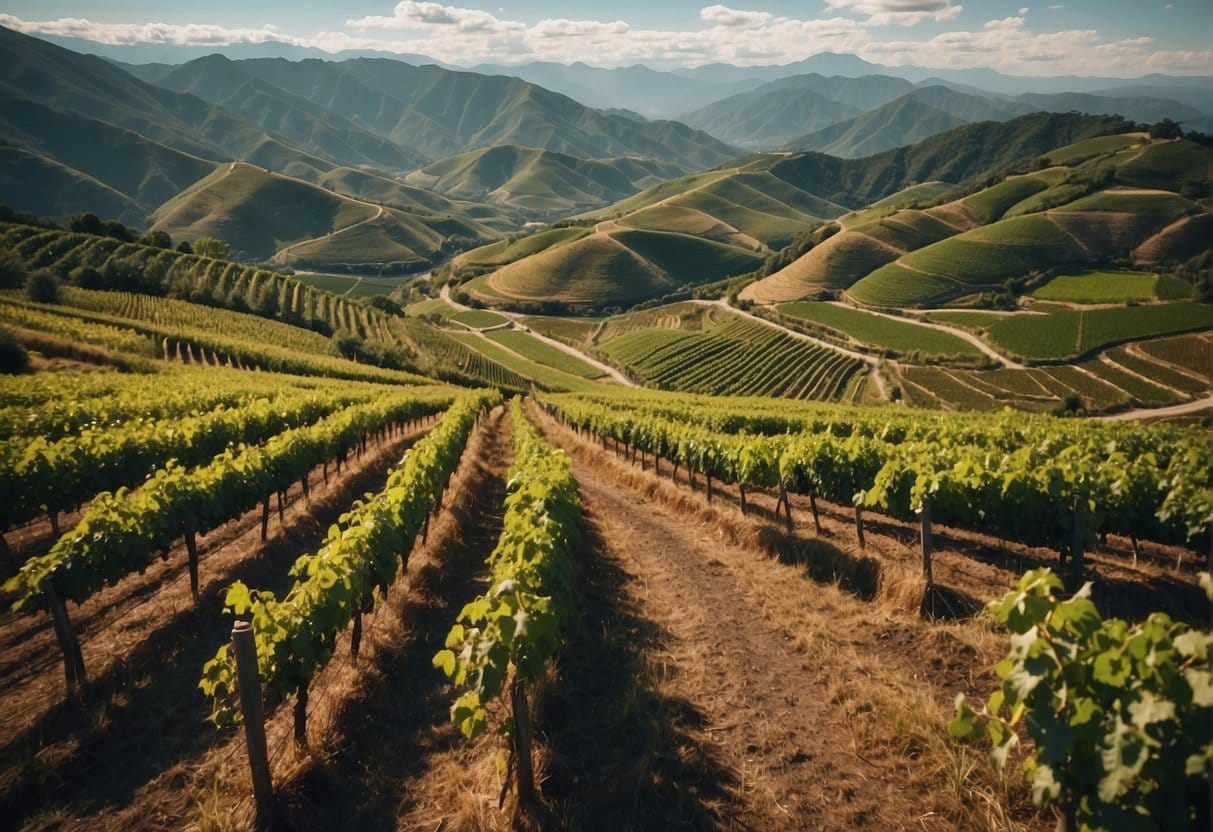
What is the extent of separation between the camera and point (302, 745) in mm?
6445

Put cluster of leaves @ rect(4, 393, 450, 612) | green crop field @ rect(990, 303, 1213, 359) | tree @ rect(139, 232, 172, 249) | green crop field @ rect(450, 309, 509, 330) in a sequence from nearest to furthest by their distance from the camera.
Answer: cluster of leaves @ rect(4, 393, 450, 612)
green crop field @ rect(990, 303, 1213, 359)
tree @ rect(139, 232, 172, 249)
green crop field @ rect(450, 309, 509, 330)

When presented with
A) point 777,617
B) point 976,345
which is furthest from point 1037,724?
point 976,345

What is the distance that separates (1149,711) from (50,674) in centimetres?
1221

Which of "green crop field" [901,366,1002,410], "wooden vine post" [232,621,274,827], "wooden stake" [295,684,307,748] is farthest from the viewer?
"green crop field" [901,366,1002,410]

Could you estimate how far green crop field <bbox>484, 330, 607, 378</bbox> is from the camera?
311ft

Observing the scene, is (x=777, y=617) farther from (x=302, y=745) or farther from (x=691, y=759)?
(x=302, y=745)

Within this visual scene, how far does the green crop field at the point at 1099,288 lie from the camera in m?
96.3

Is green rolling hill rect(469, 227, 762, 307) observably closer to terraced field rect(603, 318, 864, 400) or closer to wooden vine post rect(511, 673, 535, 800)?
terraced field rect(603, 318, 864, 400)

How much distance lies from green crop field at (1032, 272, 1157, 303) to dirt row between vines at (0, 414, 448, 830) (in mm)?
126076

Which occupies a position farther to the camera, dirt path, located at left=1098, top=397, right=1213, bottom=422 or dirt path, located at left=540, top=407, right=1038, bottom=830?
dirt path, located at left=1098, top=397, right=1213, bottom=422

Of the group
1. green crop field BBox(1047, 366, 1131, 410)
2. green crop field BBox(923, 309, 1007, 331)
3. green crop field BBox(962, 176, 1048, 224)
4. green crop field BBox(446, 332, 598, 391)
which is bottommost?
green crop field BBox(446, 332, 598, 391)

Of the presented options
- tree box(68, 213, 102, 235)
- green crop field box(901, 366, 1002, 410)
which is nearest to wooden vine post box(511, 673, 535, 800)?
green crop field box(901, 366, 1002, 410)

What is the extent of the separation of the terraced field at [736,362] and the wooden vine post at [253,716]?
74.8 meters

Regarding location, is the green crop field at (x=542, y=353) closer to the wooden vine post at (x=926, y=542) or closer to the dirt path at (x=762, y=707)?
the dirt path at (x=762, y=707)
